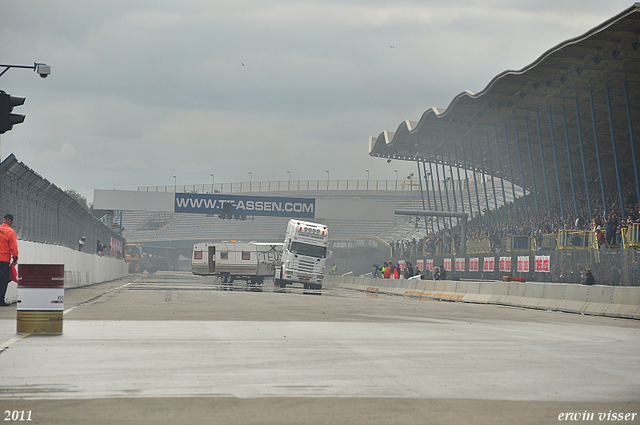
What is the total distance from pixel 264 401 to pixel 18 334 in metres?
6.11

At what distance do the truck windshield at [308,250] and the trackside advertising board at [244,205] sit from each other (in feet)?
62.5

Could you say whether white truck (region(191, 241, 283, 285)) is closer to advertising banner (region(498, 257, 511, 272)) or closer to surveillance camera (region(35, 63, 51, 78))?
advertising banner (region(498, 257, 511, 272))

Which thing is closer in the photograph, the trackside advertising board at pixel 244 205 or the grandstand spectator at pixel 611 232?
the grandstand spectator at pixel 611 232

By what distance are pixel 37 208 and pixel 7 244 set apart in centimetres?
870

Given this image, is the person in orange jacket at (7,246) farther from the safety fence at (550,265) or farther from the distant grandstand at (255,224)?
the distant grandstand at (255,224)

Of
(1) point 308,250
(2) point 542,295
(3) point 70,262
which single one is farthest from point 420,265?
(3) point 70,262

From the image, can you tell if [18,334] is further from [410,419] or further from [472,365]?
[410,419]

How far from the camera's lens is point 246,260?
52.8 meters

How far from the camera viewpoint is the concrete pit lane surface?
233 inches

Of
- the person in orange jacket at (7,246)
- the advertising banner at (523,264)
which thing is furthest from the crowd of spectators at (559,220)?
the person in orange jacket at (7,246)

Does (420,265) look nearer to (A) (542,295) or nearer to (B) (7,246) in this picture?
(A) (542,295)

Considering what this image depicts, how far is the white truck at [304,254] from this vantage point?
4131cm

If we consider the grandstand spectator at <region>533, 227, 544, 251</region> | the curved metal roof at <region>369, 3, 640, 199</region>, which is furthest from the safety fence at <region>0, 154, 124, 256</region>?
the curved metal roof at <region>369, 3, 640, 199</region>

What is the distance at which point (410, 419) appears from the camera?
575 centimetres
